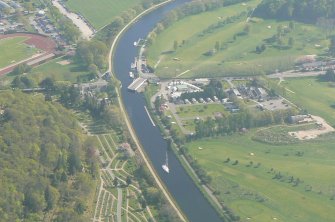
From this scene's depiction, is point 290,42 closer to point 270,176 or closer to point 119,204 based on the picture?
point 270,176

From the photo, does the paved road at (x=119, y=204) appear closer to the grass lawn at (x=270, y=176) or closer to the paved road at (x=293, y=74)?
the grass lawn at (x=270, y=176)

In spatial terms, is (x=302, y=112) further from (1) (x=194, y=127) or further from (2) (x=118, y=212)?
(2) (x=118, y=212)

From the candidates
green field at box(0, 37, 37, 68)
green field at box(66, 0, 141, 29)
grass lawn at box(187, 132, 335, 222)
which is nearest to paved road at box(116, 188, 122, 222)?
grass lawn at box(187, 132, 335, 222)

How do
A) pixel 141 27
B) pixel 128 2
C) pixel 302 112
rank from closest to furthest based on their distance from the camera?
pixel 302 112, pixel 141 27, pixel 128 2

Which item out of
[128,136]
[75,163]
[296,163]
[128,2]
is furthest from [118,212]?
[128,2]

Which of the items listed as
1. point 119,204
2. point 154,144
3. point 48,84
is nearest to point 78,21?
point 48,84

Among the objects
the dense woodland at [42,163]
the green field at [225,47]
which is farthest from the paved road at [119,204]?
the green field at [225,47]
